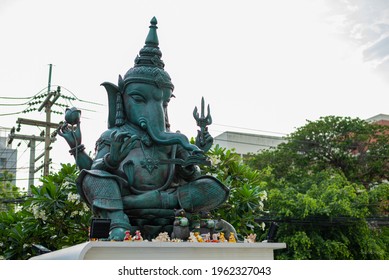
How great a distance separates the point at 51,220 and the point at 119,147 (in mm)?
3320

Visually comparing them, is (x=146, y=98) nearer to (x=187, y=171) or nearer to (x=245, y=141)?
(x=187, y=171)

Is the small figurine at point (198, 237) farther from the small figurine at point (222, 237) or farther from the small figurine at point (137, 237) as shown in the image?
the small figurine at point (137, 237)

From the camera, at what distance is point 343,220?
63.5ft

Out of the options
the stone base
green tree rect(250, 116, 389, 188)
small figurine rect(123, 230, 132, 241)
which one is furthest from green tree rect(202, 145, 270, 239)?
green tree rect(250, 116, 389, 188)

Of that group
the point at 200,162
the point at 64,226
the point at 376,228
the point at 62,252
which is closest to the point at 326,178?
the point at 376,228

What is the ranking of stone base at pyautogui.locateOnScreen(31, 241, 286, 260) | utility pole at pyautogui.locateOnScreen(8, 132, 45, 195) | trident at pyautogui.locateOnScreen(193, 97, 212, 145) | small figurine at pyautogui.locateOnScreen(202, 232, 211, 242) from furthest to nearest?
utility pole at pyautogui.locateOnScreen(8, 132, 45, 195)
trident at pyautogui.locateOnScreen(193, 97, 212, 145)
small figurine at pyautogui.locateOnScreen(202, 232, 211, 242)
stone base at pyautogui.locateOnScreen(31, 241, 286, 260)

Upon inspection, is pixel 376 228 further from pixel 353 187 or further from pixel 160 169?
pixel 160 169

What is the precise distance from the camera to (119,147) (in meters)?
7.38

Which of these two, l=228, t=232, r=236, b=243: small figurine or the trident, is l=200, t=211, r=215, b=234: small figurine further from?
the trident

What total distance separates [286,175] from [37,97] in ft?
30.3

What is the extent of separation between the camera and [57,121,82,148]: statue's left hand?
26.2 feet

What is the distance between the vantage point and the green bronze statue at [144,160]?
7453 millimetres

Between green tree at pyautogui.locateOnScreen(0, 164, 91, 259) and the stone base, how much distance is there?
9.94 ft

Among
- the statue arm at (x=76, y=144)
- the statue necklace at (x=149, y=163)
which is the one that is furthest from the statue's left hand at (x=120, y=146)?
the statue arm at (x=76, y=144)
